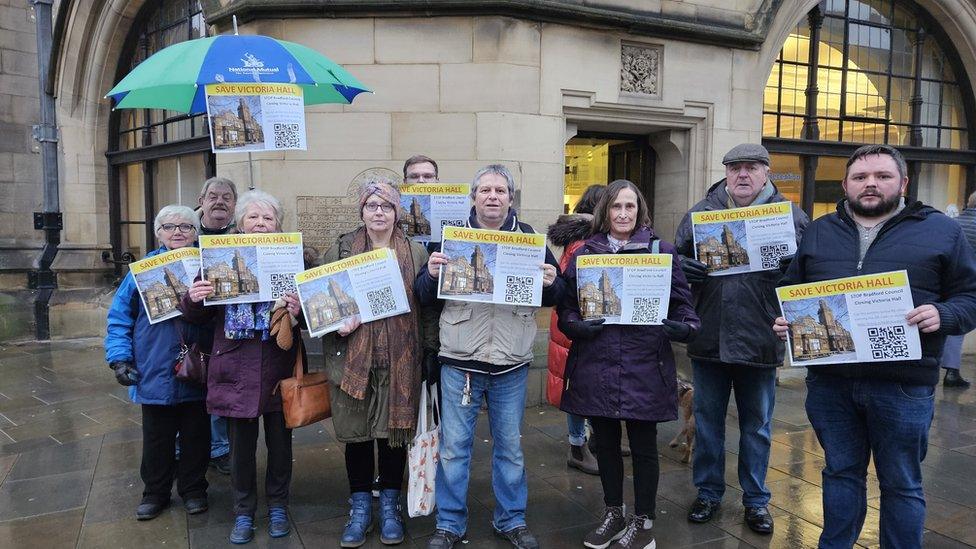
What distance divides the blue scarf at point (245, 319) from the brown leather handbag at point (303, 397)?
0.81 feet

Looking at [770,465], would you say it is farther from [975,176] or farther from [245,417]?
[975,176]

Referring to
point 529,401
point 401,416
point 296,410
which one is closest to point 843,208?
point 401,416

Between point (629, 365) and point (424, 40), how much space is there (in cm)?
412

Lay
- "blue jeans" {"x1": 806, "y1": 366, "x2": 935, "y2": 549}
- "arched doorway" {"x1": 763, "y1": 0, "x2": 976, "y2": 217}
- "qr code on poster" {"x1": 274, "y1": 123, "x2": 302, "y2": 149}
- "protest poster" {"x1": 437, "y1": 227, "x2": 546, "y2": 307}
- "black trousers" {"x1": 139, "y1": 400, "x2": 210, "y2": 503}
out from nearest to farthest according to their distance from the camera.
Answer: "blue jeans" {"x1": 806, "y1": 366, "x2": 935, "y2": 549} < "protest poster" {"x1": 437, "y1": 227, "x2": 546, "y2": 307} < "black trousers" {"x1": 139, "y1": 400, "x2": 210, "y2": 503} < "qr code on poster" {"x1": 274, "y1": 123, "x2": 302, "y2": 149} < "arched doorway" {"x1": 763, "y1": 0, "x2": 976, "y2": 217}

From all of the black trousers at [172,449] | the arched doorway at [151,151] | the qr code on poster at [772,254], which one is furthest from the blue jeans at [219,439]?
the arched doorway at [151,151]

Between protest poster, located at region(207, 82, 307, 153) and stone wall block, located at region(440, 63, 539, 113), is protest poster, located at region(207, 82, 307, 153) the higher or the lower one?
the lower one

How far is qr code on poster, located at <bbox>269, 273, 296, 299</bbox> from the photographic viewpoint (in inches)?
130

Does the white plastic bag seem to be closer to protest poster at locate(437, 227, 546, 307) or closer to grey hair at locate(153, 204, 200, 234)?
protest poster at locate(437, 227, 546, 307)

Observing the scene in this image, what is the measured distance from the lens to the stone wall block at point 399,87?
6.12m

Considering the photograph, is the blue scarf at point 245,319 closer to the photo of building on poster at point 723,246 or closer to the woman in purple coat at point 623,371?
the woman in purple coat at point 623,371

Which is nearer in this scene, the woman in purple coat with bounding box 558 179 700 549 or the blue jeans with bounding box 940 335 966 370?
the woman in purple coat with bounding box 558 179 700 549

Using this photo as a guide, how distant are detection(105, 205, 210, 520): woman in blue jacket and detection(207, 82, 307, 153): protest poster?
52 cm

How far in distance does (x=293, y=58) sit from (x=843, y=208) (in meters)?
3.15

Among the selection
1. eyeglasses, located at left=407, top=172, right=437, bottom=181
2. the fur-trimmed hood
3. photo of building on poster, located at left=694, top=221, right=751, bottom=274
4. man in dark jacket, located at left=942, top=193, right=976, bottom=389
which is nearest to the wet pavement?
man in dark jacket, located at left=942, top=193, right=976, bottom=389
